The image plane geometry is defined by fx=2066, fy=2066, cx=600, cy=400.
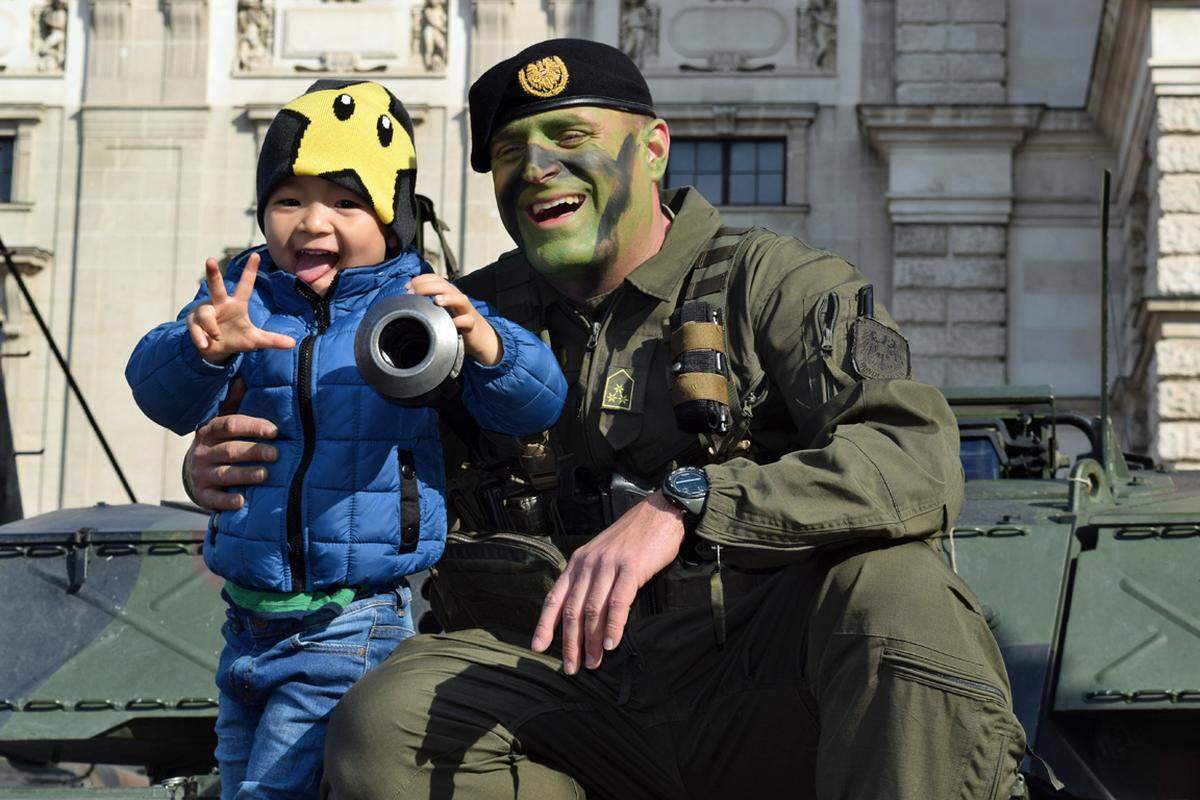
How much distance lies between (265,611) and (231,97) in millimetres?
18608

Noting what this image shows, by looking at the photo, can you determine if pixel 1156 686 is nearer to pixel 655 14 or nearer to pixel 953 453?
pixel 953 453

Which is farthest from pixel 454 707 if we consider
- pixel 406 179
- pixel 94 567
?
pixel 94 567

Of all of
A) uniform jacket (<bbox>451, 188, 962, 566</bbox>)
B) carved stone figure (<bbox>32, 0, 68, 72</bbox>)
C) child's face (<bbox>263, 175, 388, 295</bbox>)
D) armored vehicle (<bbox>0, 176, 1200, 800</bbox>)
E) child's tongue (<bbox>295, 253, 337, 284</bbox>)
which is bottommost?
armored vehicle (<bbox>0, 176, 1200, 800</bbox>)

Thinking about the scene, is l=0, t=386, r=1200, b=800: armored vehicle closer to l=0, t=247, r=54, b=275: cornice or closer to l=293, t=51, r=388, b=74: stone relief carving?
l=293, t=51, r=388, b=74: stone relief carving

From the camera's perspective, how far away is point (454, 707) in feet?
9.95

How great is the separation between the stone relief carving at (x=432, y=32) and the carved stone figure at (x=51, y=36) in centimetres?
371

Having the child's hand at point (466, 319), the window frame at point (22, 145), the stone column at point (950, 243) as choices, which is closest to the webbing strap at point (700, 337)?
the child's hand at point (466, 319)

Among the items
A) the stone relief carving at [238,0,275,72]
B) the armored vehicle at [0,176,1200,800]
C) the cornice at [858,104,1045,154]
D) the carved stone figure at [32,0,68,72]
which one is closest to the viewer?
the armored vehicle at [0,176,1200,800]

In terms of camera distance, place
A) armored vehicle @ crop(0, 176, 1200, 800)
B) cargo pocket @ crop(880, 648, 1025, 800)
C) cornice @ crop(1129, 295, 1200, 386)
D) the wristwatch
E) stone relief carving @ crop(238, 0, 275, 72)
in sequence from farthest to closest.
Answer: stone relief carving @ crop(238, 0, 275, 72)
cornice @ crop(1129, 295, 1200, 386)
armored vehicle @ crop(0, 176, 1200, 800)
the wristwatch
cargo pocket @ crop(880, 648, 1025, 800)

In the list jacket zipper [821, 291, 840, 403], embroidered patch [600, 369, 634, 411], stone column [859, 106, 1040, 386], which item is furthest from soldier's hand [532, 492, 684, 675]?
stone column [859, 106, 1040, 386]

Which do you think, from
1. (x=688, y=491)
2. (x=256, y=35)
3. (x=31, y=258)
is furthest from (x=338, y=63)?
(x=688, y=491)

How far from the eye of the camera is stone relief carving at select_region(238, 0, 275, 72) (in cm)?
2138

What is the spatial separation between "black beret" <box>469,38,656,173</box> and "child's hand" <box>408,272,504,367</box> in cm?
46

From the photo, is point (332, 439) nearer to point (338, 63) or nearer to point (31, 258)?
point (338, 63)
